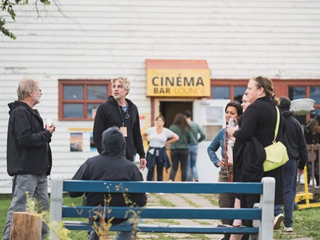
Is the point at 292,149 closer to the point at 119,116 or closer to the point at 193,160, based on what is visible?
the point at 119,116

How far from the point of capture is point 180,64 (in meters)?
17.8

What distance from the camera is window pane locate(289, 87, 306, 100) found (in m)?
18.4

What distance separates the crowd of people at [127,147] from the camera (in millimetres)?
6172

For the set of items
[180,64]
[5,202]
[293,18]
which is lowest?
[5,202]

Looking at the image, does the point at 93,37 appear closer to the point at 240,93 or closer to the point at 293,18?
the point at 240,93

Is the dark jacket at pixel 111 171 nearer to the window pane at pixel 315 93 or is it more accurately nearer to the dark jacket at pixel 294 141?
the dark jacket at pixel 294 141

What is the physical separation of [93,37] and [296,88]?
17.1 ft

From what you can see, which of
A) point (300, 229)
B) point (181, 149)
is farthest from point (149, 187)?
point (181, 149)

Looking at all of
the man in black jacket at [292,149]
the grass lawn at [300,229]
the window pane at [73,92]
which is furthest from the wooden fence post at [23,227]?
the window pane at [73,92]

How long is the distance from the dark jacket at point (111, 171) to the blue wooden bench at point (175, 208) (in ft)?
0.48

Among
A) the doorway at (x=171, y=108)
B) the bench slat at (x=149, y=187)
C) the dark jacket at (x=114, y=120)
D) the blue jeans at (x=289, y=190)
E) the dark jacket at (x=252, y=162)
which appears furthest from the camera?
the doorway at (x=171, y=108)

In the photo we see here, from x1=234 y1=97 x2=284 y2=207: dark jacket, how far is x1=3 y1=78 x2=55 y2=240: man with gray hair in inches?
86.8

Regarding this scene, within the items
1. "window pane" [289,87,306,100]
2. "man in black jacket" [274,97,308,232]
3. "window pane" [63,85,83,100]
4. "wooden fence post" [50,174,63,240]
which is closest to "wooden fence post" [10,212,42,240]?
"wooden fence post" [50,174,63,240]

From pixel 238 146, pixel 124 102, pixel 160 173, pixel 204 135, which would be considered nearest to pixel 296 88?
pixel 204 135
